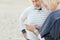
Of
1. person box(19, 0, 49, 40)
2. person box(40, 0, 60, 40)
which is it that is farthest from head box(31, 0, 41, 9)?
person box(40, 0, 60, 40)

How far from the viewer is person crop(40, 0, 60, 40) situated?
2.18m

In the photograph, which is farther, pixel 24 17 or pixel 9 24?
pixel 9 24

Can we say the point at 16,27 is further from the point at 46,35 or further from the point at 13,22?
the point at 46,35

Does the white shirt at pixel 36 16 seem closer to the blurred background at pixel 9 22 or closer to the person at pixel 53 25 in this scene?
the person at pixel 53 25

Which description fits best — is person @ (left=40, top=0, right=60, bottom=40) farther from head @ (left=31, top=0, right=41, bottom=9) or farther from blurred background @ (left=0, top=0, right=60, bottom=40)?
blurred background @ (left=0, top=0, right=60, bottom=40)

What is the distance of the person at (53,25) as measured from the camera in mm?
2179

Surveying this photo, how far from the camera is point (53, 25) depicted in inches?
87.0

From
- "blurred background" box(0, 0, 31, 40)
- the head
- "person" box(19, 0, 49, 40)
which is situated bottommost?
"blurred background" box(0, 0, 31, 40)

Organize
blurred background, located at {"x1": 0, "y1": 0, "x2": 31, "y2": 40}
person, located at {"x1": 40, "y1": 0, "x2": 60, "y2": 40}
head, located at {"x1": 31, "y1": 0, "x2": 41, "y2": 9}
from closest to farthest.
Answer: person, located at {"x1": 40, "y1": 0, "x2": 60, "y2": 40}
head, located at {"x1": 31, "y1": 0, "x2": 41, "y2": 9}
blurred background, located at {"x1": 0, "y1": 0, "x2": 31, "y2": 40}

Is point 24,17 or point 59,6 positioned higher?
point 59,6

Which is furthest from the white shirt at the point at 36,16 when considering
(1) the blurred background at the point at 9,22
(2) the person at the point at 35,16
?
(1) the blurred background at the point at 9,22

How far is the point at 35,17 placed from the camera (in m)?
2.87

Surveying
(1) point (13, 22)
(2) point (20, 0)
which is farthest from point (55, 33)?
(2) point (20, 0)

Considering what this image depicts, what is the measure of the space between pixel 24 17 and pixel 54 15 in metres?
0.93
